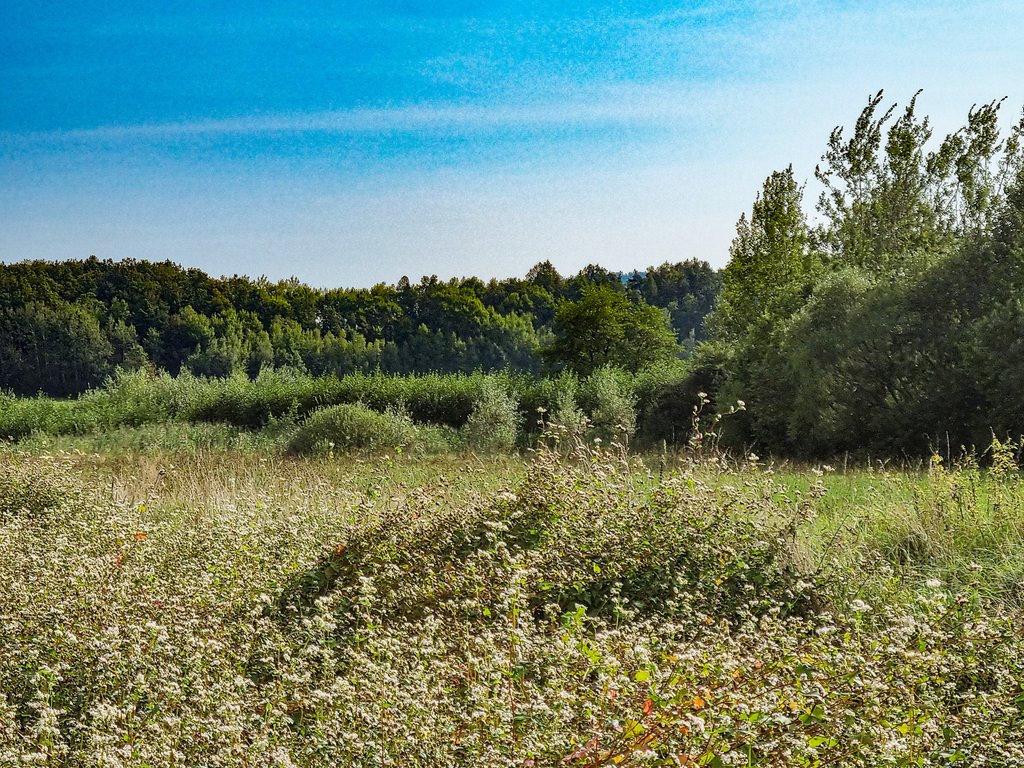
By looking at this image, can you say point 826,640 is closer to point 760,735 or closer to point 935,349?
point 760,735

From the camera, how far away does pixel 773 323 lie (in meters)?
20.0

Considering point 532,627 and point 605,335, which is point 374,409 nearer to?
point 605,335

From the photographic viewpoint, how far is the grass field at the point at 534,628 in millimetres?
2873

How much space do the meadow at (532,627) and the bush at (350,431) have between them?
11.3m

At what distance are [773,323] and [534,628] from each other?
17.1m

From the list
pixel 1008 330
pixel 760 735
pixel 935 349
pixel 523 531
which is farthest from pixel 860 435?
pixel 760 735

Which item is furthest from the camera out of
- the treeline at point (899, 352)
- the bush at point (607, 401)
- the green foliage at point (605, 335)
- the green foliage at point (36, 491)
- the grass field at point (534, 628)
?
the green foliage at point (605, 335)

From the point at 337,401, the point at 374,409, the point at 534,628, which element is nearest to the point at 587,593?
the point at 534,628

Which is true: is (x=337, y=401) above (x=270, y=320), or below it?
below

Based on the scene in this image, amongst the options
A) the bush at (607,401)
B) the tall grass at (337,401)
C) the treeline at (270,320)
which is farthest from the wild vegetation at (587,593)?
the treeline at (270,320)

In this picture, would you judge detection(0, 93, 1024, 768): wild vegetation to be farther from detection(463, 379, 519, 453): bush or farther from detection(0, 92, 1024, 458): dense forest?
detection(463, 379, 519, 453): bush

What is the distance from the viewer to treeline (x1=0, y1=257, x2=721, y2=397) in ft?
152

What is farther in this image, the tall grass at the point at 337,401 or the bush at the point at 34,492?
the tall grass at the point at 337,401

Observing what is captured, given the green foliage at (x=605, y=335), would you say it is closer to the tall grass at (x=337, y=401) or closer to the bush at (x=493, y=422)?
the tall grass at (x=337, y=401)
